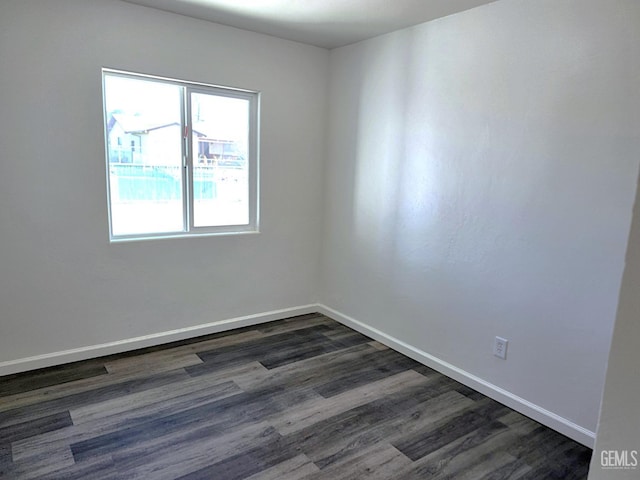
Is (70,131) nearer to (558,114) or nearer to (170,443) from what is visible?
(170,443)

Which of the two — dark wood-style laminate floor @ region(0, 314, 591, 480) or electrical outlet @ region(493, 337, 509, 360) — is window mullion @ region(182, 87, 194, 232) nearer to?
dark wood-style laminate floor @ region(0, 314, 591, 480)

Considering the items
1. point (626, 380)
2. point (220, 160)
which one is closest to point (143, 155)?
point (220, 160)

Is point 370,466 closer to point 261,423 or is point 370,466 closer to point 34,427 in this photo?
point 261,423

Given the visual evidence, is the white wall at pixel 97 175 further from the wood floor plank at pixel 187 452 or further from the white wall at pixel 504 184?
the wood floor plank at pixel 187 452

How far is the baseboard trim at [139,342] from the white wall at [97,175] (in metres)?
0.04

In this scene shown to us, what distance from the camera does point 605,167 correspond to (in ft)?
6.55

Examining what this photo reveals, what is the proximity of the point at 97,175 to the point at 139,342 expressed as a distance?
4.11 ft

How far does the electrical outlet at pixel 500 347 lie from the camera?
8.20ft

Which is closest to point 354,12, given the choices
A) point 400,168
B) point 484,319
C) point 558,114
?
point 400,168

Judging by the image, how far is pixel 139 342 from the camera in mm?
3090

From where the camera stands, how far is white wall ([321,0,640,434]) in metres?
2.01

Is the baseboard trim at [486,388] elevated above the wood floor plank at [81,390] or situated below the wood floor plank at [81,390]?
above

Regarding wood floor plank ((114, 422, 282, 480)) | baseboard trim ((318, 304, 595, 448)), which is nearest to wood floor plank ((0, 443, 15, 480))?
wood floor plank ((114, 422, 282, 480))

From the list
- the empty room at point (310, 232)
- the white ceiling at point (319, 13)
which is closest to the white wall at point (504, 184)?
the empty room at point (310, 232)
